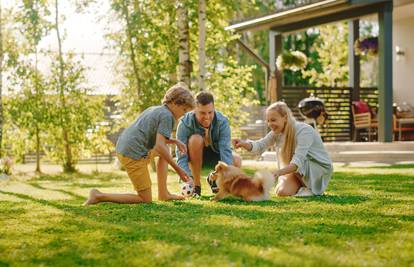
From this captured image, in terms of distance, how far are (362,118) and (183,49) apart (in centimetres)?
506

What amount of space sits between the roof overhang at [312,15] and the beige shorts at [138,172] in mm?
8168

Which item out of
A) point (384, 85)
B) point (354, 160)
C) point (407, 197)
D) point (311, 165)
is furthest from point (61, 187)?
point (384, 85)

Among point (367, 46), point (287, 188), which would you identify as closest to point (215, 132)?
point (287, 188)

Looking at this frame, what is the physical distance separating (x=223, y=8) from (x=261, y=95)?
19167 mm

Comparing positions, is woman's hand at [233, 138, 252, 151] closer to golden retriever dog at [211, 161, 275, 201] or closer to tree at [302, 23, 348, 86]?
golden retriever dog at [211, 161, 275, 201]

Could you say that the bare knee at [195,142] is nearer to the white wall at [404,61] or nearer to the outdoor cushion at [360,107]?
the outdoor cushion at [360,107]

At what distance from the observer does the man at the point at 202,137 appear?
6.82m

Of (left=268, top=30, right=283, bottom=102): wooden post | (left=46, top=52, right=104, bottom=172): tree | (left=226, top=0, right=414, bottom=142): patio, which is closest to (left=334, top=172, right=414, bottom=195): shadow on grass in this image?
(left=226, top=0, right=414, bottom=142): patio

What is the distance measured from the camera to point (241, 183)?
6188 millimetres

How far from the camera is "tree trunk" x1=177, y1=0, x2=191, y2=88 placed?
42.7 ft

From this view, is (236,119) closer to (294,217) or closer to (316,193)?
(316,193)

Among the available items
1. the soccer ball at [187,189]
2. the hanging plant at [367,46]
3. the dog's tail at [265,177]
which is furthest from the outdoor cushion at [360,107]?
the dog's tail at [265,177]

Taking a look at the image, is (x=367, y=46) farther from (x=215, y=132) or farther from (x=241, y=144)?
(x=241, y=144)

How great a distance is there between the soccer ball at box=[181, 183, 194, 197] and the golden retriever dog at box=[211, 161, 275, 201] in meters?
0.37
